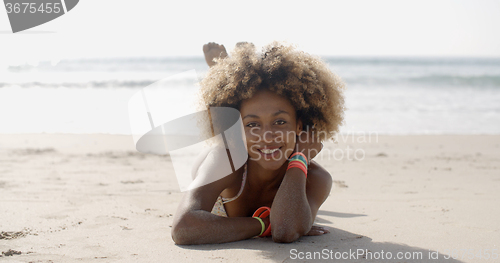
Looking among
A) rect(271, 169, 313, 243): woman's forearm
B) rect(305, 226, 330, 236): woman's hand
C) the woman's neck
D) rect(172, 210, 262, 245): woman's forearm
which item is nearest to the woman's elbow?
rect(172, 210, 262, 245): woman's forearm

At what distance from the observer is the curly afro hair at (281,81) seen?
2998mm

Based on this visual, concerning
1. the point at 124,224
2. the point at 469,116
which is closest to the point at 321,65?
the point at 124,224

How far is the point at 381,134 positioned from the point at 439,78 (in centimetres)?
1674

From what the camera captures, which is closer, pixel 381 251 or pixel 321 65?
pixel 381 251

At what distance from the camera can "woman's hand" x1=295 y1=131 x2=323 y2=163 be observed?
3.12 meters

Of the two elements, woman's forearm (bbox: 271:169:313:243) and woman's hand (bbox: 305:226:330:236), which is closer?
woman's forearm (bbox: 271:169:313:243)

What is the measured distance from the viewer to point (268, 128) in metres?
2.94

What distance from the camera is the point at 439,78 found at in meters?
23.7

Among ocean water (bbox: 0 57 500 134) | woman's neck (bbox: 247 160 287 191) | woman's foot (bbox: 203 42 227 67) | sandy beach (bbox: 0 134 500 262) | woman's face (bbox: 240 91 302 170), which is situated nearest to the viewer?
sandy beach (bbox: 0 134 500 262)

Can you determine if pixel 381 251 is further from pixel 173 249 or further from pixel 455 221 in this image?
pixel 173 249

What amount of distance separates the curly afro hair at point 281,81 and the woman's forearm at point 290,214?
67 cm

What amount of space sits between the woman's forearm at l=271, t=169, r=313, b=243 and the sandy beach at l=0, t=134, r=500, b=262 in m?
0.09

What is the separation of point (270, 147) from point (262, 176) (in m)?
0.31

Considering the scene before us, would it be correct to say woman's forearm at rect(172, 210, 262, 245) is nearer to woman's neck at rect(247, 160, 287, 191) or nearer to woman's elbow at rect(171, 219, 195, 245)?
woman's elbow at rect(171, 219, 195, 245)
